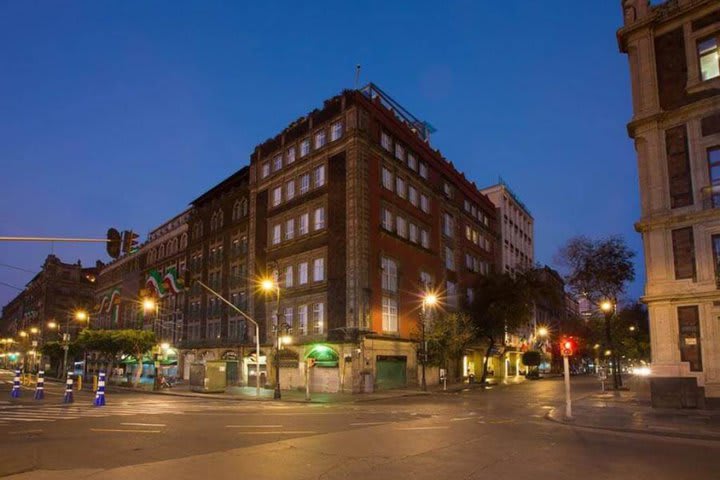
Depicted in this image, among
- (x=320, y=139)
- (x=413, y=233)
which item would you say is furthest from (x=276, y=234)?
(x=413, y=233)

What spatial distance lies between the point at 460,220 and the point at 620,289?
25471 mm

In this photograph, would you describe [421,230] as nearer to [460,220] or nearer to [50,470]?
[460,220]

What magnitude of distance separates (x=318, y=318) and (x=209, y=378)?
31.5 ft

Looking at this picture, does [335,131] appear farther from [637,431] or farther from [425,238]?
[637,431]

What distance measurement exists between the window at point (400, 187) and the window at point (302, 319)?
1336cm

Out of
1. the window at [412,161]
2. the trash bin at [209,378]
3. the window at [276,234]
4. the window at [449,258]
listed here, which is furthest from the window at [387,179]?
the trash bin at [209,378]

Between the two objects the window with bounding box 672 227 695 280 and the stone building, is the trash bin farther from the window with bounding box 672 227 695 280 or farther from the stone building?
the window with bounding box 672 227 695 280

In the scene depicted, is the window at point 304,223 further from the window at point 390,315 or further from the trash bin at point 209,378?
the trash bin at point 209,378

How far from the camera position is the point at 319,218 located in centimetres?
4775

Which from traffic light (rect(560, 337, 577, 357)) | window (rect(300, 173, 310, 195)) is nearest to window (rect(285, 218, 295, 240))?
window (rect(300, 173, 310, 195))

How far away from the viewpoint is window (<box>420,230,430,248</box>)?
5458cm

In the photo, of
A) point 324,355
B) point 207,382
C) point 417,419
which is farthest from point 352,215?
point 417,419

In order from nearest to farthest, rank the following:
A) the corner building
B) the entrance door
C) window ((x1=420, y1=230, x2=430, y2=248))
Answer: the corner building, the entrance door, window ((x1=420, y1=230, x2=430, y2=248))

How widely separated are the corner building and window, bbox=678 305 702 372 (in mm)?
22547
